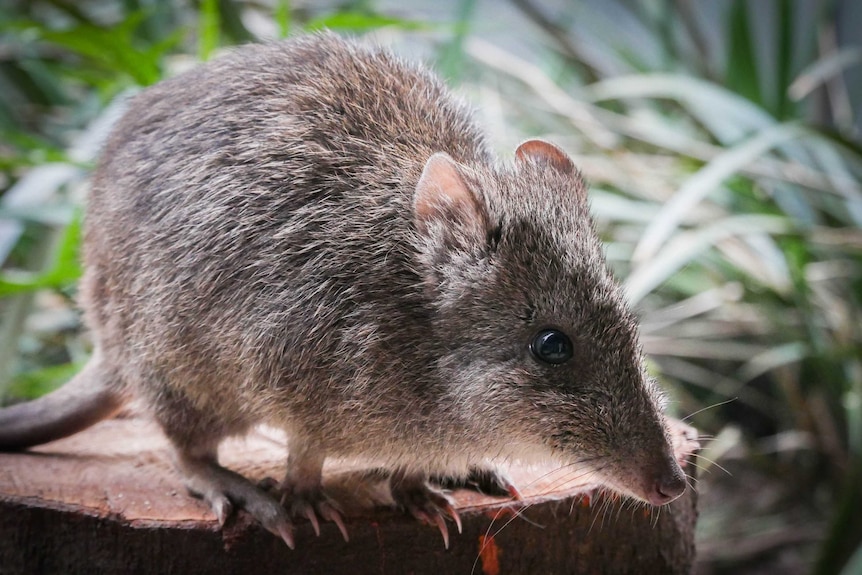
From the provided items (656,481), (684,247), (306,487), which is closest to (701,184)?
(684,247)

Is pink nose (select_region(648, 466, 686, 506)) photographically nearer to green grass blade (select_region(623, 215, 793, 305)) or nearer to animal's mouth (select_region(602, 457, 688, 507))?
animal's mouth (select_region(602, 457, 688, 507))

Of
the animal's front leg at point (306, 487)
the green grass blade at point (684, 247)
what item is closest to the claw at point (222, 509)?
the animal's front leg at point (306, 487)

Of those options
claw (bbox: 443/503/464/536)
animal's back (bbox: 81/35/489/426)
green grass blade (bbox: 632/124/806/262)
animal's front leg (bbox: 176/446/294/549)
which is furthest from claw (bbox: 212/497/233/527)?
green grass blade (bbox: 632/124/806/262)

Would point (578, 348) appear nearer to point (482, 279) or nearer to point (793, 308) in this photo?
point (482, 279)

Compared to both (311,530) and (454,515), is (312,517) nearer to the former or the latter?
(311,530)

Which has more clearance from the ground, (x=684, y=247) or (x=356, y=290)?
(x=684, y=247)
